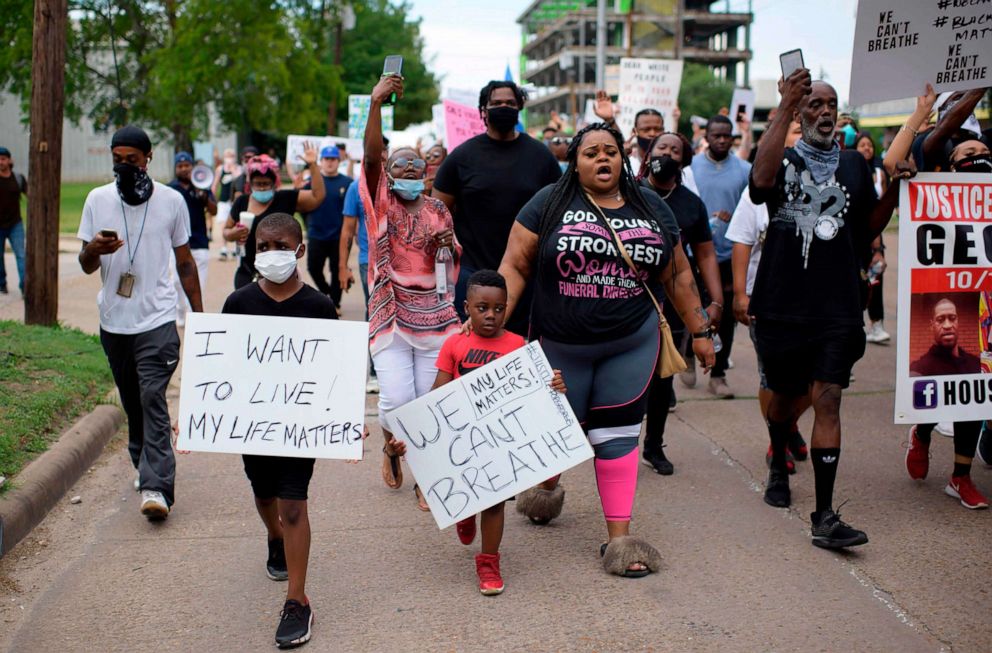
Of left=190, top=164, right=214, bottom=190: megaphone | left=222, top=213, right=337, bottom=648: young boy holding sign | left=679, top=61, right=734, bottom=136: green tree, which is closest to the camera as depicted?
left=222, top=213, right=337, bottom=648: young boy holding sign

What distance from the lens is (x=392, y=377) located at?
5.99 m

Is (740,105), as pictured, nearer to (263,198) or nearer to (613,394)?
(263,198)

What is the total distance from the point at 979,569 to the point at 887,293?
11037mm

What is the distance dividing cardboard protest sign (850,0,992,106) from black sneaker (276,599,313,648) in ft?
12.6

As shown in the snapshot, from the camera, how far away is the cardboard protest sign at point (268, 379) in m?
4.44

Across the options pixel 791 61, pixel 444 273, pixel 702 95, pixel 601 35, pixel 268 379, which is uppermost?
pixel 702 95

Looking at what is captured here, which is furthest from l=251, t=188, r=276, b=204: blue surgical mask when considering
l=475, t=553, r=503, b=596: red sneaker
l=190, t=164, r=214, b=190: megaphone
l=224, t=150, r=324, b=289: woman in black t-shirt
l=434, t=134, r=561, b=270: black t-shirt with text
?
l=190, t=164, r=214, b=190: megaphone

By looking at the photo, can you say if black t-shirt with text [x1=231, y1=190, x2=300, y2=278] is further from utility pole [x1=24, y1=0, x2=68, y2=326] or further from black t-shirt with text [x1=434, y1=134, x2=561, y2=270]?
utility pole [x1=24, y1=0, x2=68, y2=326]

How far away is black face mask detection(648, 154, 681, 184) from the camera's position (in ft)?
22.2

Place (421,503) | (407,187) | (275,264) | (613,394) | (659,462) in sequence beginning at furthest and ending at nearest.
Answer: (659,462)
(407,187)
(421,503)
(613,394)
(275,264)

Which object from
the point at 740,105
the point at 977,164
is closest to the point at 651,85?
the point at 740,105

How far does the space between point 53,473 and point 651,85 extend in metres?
10.3

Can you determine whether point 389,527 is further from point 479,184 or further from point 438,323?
point 479,184

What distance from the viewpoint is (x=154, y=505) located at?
18.8 feet
